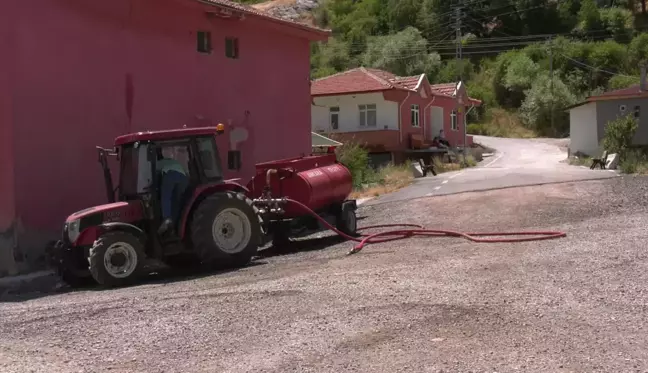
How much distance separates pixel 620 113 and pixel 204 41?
30.5 m

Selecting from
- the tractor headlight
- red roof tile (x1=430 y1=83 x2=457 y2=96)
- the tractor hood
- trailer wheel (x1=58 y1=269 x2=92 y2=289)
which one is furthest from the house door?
the tractor headlight

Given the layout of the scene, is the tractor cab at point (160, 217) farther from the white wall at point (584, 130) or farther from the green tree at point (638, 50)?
the green tree at point (638, 50)

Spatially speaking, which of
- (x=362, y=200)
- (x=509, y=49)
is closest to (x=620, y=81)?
(x=509, y=49)

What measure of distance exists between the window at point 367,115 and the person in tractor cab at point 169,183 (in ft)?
103

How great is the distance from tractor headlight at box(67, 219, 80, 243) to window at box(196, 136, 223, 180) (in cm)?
222

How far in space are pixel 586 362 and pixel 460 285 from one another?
3.14 metres

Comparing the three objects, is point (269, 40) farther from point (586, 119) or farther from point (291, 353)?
point (586, 119)

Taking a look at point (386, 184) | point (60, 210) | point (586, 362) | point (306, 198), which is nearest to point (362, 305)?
point (586, 362)

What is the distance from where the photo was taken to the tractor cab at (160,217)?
11578mm

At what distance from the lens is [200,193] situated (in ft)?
40.6

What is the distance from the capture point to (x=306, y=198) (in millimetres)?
14797

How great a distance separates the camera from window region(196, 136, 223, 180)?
Result: 1277 centimetres

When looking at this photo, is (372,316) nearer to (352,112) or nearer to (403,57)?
(352,112)

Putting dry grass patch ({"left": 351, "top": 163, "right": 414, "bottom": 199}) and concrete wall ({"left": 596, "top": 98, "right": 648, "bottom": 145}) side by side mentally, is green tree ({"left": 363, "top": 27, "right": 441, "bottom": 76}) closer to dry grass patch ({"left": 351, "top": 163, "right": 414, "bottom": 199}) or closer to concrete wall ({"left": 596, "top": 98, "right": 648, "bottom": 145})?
concrete wall ({"left": 596, "top": 98, "right": 648, "bottom": 145})
